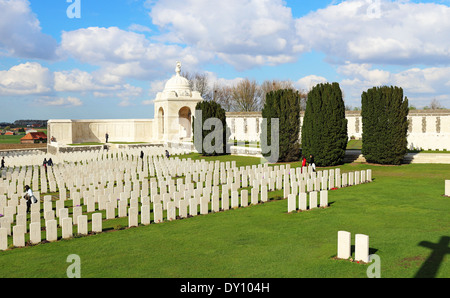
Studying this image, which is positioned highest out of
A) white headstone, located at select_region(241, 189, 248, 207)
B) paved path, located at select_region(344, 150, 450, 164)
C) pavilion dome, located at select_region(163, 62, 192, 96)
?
pavilion dome, located at select_region(163, 62, 192, 96)

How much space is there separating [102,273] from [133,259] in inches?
34.2

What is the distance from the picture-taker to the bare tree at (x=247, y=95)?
63.8 metres

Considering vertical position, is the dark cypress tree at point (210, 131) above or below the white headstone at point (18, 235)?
above

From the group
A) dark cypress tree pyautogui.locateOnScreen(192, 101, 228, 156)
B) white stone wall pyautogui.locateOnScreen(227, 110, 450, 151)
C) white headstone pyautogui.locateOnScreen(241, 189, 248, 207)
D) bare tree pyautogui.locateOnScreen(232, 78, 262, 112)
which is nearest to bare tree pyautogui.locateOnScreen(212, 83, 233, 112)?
bare tree pyautogui.locateOnScreen(232, 78, 262, 112)

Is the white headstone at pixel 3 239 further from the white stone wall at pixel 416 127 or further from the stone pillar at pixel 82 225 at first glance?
the white stone wall at pixel 416 127

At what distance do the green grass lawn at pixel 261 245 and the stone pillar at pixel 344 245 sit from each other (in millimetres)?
188

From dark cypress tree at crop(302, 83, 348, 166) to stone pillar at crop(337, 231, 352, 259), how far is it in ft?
54.7

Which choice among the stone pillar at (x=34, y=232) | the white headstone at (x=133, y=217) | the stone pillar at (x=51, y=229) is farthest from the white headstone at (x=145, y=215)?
the stone pillar at (x=34, y=232)

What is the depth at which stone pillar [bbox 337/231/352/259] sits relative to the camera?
735cm

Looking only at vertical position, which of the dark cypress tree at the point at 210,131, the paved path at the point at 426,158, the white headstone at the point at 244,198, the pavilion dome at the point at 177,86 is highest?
the pavilion dome at the point at 177,86

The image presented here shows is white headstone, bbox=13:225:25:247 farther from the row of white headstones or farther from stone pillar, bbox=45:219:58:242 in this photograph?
stone pillar, bbox=45:219:58:242

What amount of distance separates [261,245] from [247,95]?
56.4m

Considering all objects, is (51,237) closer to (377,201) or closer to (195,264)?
(195,264)

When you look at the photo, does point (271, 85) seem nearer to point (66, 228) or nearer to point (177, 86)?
point (177, 86)
